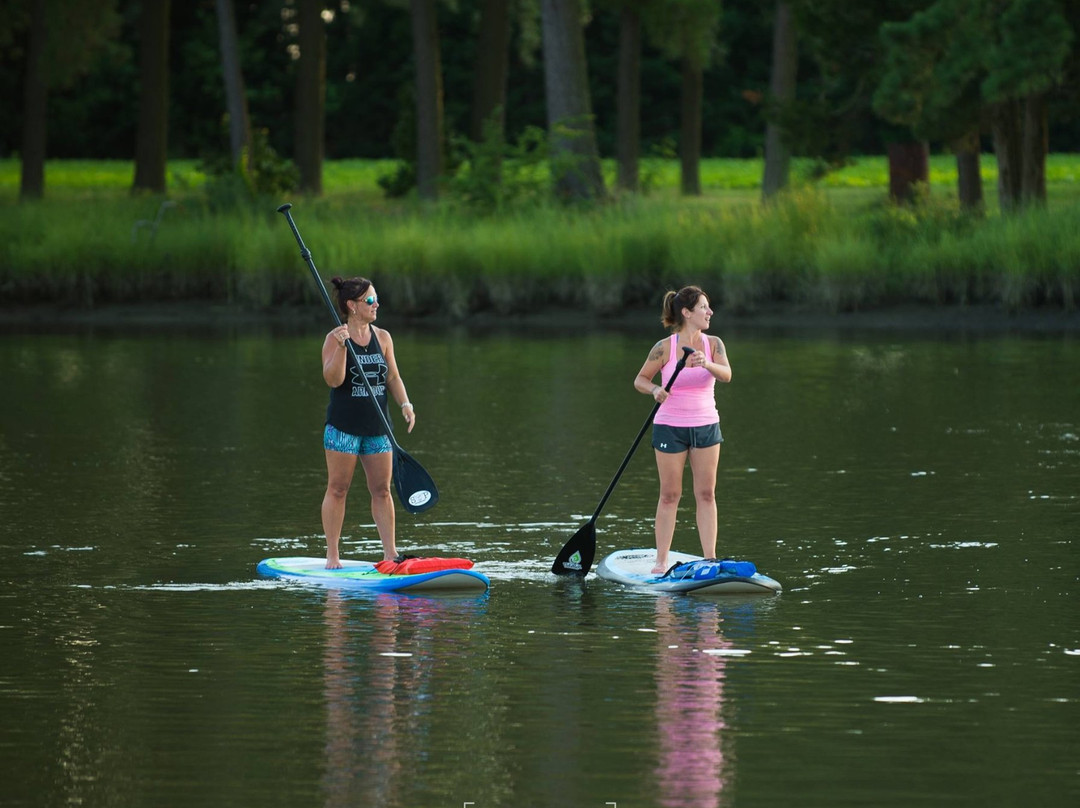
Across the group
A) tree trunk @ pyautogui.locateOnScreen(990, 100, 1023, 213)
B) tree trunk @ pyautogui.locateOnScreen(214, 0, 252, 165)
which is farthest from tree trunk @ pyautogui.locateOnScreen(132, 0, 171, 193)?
tree trunk @ pyautogui.locateOnScreen(990, 100, 1023, 213)

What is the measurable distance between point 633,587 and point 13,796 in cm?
480

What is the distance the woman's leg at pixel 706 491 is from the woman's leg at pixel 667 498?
9cm

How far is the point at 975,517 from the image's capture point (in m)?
13.9

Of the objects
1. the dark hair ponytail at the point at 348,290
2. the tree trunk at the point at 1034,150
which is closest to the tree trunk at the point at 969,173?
the tree trunk at the point at 1034,150

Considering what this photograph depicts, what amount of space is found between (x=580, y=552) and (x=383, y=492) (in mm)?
1095

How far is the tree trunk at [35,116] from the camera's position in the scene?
47.0m

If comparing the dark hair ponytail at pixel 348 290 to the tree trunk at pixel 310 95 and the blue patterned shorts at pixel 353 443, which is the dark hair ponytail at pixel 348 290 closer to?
the blue patterned shorts at pixel 353 443

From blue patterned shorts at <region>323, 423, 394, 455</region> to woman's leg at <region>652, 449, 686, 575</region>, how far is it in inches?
58.5

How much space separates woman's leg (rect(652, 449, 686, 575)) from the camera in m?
11.7

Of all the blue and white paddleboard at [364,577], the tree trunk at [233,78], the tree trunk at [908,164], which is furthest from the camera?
the tree trunk at [233,78]

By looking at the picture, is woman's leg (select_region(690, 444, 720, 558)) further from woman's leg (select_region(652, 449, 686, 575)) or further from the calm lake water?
the calm lake water

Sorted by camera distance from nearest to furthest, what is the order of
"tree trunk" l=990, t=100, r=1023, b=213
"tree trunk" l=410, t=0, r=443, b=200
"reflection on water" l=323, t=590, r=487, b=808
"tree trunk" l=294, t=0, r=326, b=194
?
"reflection on water" l=323, t=590, r=487, b=808 < "tree trunk" l=990, t=100, r=1023, b=213 < "tree trunk" l=410, t=0, r=443, b=200 < "tree trunk" l=294, t=0, r=326, b=194

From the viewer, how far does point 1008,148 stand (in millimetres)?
35906

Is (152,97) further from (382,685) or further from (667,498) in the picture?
(382,685)
